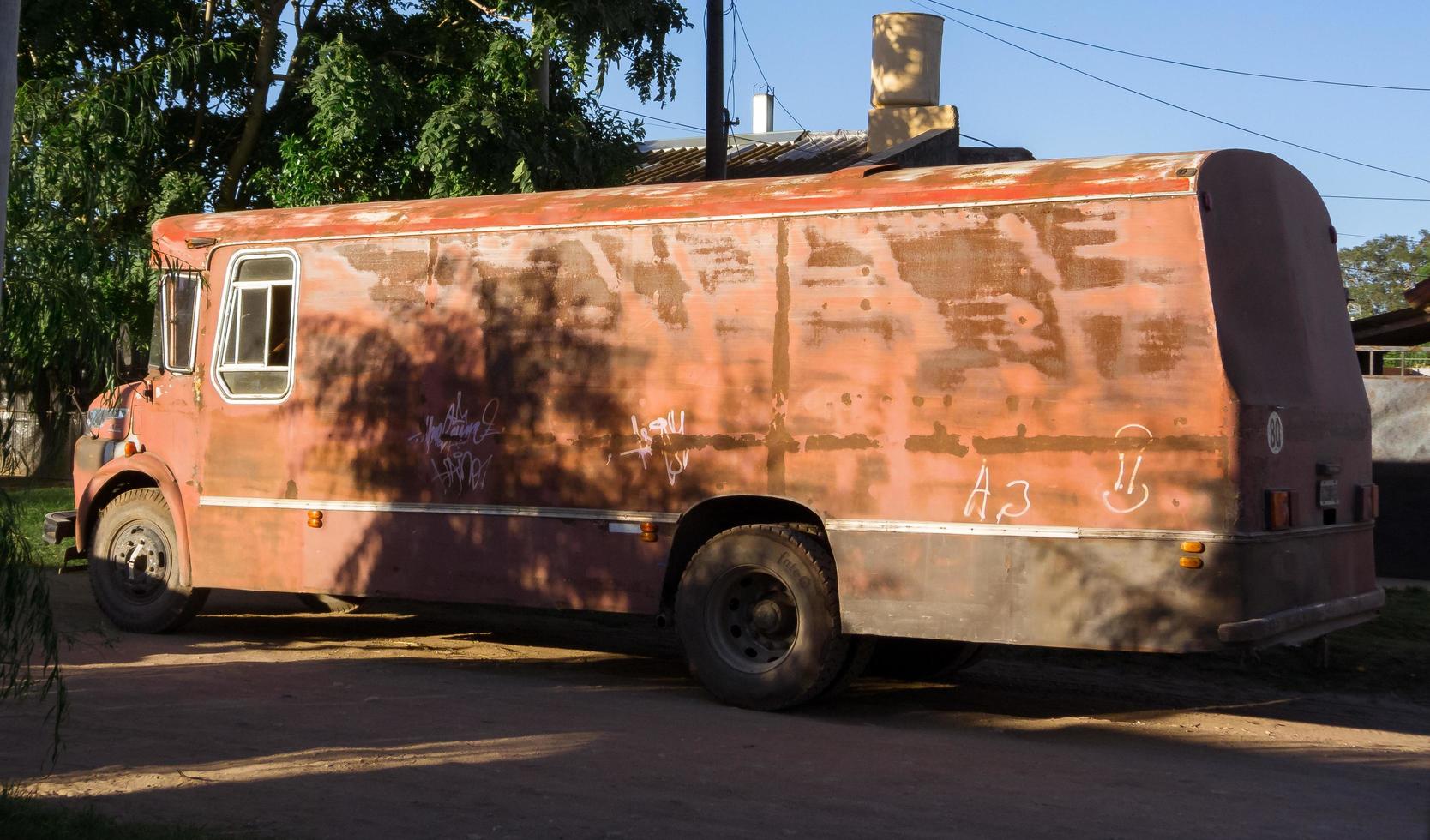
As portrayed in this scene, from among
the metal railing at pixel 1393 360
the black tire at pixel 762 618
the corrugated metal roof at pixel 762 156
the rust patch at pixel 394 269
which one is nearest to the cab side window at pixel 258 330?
the rust patch at pixel 394 269

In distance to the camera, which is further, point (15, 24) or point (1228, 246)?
point (1228, 246)

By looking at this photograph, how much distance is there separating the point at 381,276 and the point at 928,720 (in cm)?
453

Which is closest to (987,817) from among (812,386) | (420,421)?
(812,386)

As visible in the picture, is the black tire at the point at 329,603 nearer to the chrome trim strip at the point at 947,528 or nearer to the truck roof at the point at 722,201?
the truck roof at the point at 722,201

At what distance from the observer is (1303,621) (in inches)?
288

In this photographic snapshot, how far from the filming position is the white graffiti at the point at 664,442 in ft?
27.4

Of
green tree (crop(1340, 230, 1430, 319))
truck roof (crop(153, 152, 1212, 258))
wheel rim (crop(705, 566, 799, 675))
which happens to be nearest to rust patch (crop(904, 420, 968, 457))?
wheel rim (crop(705, 566, 799, 675))

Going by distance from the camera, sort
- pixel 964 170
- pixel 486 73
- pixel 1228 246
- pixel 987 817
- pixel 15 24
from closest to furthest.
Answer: pixel 15 24 < pixel 987 817 < pixel 1228 246 < pixel 964 170 < pixel 486 73

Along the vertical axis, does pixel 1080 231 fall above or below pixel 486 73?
below

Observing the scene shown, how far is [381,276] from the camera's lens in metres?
9.45

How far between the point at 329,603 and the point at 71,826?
6.96 m

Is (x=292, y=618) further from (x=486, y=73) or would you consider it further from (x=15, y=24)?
(x=15, y=24)

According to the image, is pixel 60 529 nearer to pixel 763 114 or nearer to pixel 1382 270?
pixel 763 114

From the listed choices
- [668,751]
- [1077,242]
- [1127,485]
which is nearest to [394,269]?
[668,751]
